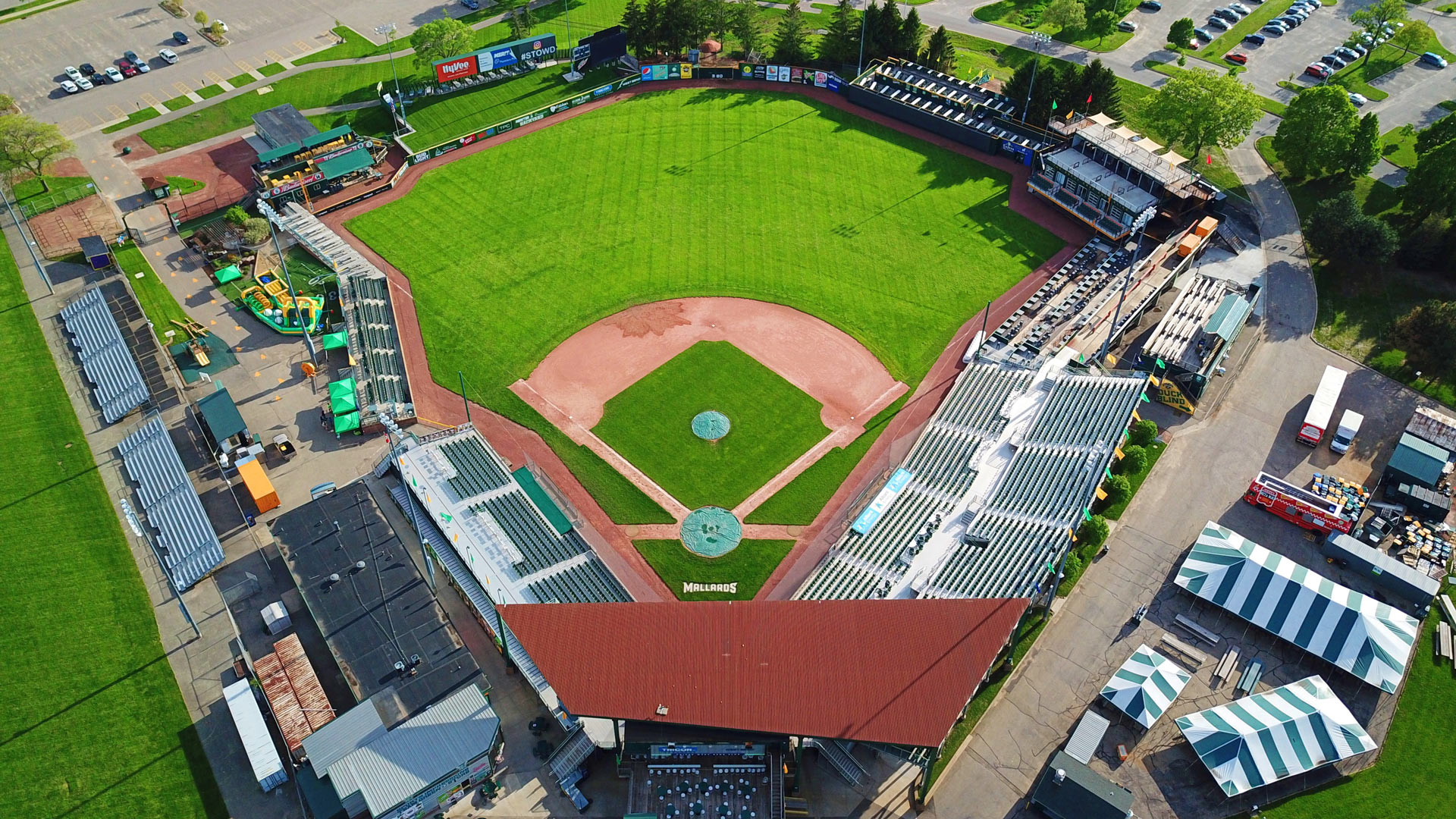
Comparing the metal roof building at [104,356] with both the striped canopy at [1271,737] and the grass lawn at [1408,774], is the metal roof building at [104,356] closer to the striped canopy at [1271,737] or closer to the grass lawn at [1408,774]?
the striped canopy at [1271,737]

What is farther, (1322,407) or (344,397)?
(344,397)

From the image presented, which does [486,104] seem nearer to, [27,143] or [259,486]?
[27,143]

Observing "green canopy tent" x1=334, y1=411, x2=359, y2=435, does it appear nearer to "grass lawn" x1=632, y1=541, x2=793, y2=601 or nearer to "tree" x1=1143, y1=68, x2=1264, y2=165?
"grass lawn" x1=632, y1=541, x2=793, y2=601

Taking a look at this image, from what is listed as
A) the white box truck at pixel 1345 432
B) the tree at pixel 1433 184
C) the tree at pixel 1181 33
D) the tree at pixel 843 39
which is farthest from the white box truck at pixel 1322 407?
the tree at pixel 843 39

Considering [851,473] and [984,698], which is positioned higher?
[851,473]

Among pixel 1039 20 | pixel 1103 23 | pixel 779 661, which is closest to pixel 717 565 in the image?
pixel 779 661

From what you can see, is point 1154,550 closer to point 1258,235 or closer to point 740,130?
point 1258,235
